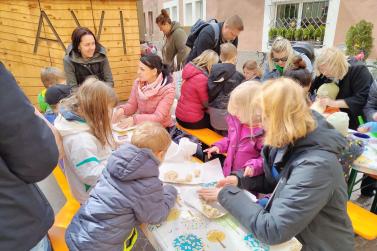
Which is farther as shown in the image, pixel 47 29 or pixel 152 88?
pixel 47 29

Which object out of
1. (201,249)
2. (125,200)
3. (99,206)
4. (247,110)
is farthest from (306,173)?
(99,206)

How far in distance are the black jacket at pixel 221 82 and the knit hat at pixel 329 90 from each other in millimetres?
906

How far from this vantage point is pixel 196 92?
3025 millimetres

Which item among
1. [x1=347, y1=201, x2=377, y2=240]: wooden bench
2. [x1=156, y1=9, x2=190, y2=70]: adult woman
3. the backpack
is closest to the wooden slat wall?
[x1=156, y1=9, x2=190, y2=70]: adult woman

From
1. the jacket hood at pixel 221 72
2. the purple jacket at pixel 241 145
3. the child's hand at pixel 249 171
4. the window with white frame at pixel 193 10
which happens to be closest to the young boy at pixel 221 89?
the jacket hood at pixel 221 72

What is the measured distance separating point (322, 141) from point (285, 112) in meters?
0.22

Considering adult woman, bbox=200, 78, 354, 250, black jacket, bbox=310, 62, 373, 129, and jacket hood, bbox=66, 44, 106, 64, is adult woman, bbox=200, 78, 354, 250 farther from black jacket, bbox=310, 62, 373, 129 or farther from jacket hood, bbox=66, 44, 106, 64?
jacket hood, bbox=66, 44, 106, 64

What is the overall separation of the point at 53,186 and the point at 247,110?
2475mm

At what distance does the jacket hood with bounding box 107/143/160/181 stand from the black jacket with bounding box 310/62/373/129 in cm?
254

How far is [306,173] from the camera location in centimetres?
116

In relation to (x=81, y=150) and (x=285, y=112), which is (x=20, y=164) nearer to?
(x=81, y=150)

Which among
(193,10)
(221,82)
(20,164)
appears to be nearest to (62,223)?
(20,164)

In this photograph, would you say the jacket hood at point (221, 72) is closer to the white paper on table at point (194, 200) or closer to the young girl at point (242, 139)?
the young girl at point (242, 139)

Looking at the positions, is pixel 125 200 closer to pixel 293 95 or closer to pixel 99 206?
pixel 99 206
